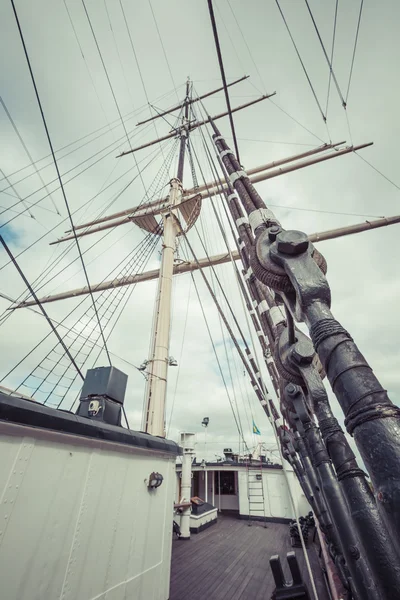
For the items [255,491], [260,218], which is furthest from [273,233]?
[255,491]

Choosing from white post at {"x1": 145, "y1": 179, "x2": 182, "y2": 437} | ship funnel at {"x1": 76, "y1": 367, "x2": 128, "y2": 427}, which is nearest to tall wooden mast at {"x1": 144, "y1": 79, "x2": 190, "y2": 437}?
white post at {"x1": 145, "y1": 179, "x2": 182, "y2": 437}

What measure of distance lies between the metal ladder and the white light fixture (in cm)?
1086

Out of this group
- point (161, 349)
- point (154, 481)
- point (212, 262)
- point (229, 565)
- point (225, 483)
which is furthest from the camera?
point (225, 483)

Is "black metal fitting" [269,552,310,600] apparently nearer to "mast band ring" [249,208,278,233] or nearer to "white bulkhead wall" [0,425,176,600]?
"white bulkhead wall" [0,425,176,600]

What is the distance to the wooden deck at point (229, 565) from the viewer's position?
470 centimetres

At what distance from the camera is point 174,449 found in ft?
15.9

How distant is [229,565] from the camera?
6.05 metres

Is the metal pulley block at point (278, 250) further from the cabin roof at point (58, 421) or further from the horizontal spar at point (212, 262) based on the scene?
the horizontal spar at point (212, 262)

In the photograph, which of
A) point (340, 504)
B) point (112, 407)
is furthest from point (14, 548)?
point (340, 504)

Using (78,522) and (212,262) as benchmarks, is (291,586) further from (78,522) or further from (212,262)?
(212,262)

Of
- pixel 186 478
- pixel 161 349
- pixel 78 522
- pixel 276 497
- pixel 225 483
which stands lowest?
pixel 78 522

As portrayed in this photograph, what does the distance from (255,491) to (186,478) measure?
6197mm

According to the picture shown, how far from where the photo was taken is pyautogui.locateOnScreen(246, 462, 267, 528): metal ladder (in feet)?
40.1

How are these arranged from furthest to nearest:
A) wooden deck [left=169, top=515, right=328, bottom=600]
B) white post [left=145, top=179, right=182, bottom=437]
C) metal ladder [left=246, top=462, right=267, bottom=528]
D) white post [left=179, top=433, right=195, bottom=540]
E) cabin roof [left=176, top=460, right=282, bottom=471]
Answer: cabin roof [left=176, top=460, right=282, bottom=471] → metal ladder [left=246, top=462, right=267, bottom=528] → white post [left=179, top=433, right=195, bottom=540] → white post [left=145, top=179, right=182, bottom=437] → wooden deck [left=169, top=515, right=328, bottom=600]
